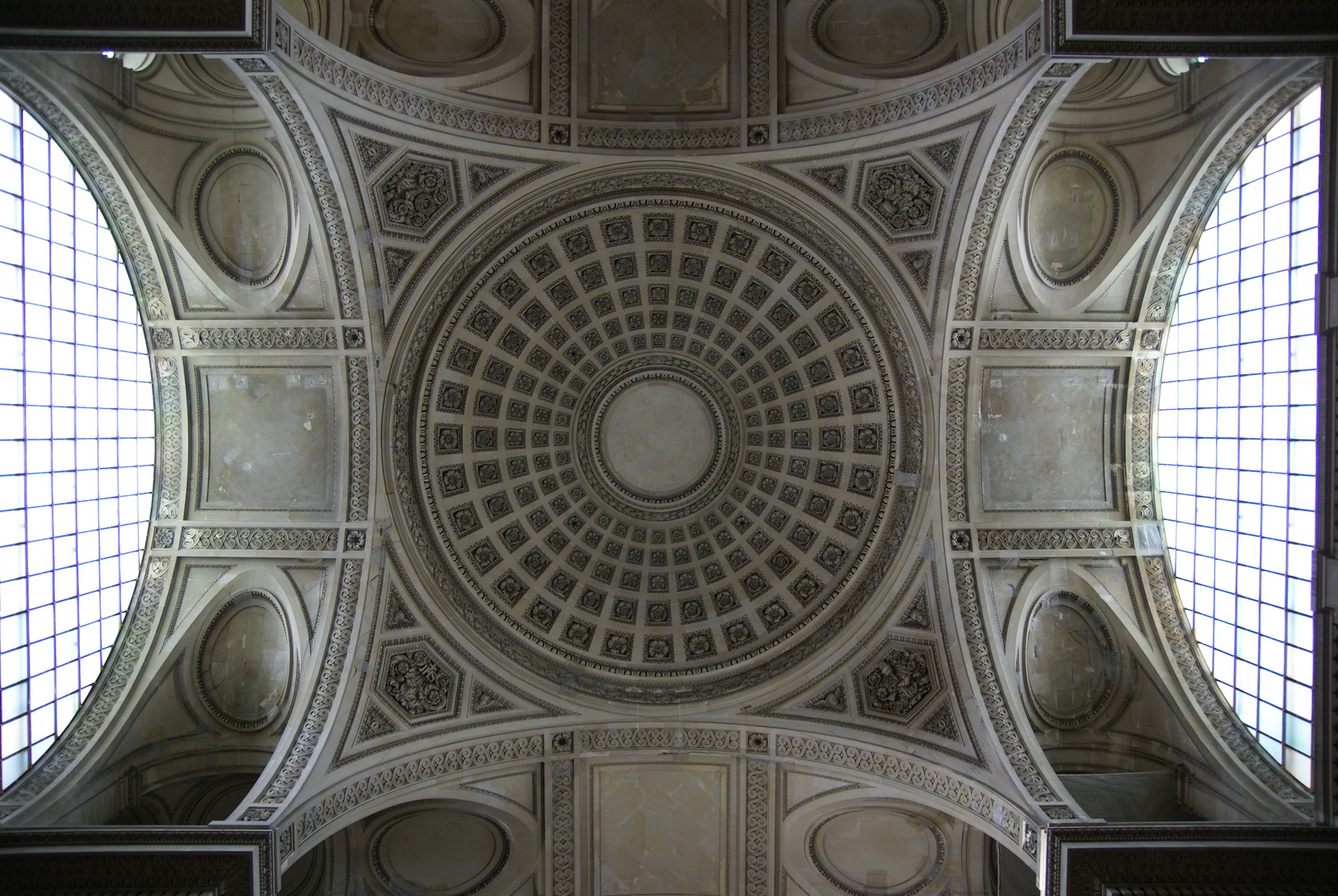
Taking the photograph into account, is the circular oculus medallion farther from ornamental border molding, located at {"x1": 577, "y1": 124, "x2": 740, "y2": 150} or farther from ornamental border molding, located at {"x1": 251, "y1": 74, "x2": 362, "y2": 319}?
ornamental border molding, located at {"x1": 251, "y1": 74, "x2": 362, "y2": 319}

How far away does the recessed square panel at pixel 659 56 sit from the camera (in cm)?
1695

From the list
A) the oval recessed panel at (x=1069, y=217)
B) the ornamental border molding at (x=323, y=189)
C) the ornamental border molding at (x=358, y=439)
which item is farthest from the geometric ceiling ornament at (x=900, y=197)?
the ornamental border molding at (x=358, y=439)

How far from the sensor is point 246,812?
14.6 metres

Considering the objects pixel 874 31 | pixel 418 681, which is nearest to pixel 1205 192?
pixel 874 31

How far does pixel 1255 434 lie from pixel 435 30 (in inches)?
772

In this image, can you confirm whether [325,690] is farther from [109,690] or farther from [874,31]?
[874,31]

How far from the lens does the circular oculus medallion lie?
733 inches

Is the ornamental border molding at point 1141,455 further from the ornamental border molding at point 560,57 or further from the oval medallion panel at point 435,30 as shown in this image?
the oval medallion panel at point 435,30

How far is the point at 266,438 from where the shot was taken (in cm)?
1820

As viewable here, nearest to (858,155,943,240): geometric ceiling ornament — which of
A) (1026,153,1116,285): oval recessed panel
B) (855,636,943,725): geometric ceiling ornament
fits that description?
(1026,153,1116,285): oval recessed panel

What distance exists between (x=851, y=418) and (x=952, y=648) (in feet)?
19.8

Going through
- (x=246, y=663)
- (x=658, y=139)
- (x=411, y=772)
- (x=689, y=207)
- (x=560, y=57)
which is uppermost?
(x=560, y=57)

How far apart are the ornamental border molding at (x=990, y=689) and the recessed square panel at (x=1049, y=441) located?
1.93m

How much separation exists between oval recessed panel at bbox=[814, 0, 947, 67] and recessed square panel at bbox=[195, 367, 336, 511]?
550 inches
